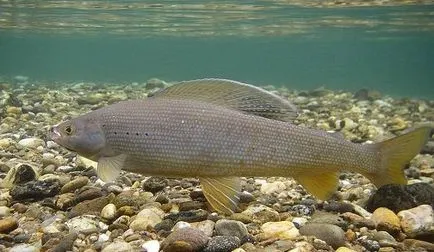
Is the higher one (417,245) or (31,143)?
(417,245)

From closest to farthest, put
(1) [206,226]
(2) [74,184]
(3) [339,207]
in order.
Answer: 1. (1) [206,226]
2. (3) [339,207]
3. (2) [74,184]

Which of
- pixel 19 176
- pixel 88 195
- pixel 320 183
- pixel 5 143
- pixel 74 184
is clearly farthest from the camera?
pixel 5 143

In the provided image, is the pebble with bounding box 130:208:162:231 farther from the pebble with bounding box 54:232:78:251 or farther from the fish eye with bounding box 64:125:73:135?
the fish eye with bounding box 64:125:73:135

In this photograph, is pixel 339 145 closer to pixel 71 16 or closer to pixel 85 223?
pixel 85 223

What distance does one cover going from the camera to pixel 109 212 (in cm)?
436

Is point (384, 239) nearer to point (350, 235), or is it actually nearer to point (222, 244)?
point (350, 235)

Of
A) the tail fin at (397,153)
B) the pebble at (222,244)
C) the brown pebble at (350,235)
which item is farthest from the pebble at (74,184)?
the tail fin at (397,153)

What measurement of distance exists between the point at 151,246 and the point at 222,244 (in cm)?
60

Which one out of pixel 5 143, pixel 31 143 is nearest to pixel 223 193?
pixel 31 143

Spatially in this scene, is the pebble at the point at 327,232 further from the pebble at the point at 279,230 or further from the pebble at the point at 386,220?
the pebble at the point at 386,220

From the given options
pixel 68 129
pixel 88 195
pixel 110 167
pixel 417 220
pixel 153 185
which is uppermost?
pixel 68 129

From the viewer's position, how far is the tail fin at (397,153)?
4.09 m

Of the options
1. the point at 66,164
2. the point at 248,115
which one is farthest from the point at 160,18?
the point at 248,115

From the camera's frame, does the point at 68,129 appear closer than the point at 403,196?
Yes
